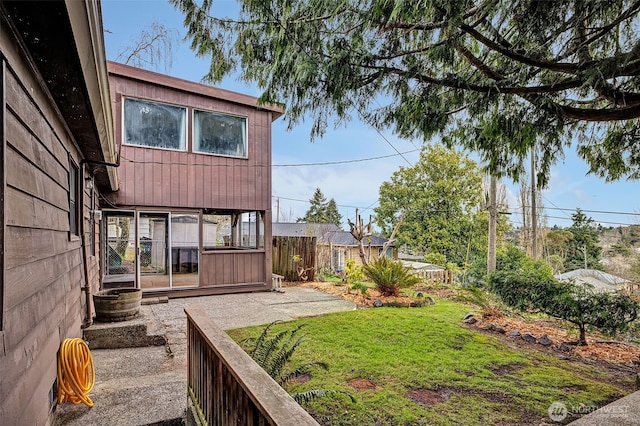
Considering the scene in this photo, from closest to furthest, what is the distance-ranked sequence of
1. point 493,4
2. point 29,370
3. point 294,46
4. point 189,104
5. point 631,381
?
point 29,370 < point 493,4 < point 294,46 < point 631,381 < point 189,104

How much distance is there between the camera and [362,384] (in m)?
3.28

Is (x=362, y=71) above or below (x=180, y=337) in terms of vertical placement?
above

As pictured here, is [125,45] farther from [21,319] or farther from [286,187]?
[286,187]

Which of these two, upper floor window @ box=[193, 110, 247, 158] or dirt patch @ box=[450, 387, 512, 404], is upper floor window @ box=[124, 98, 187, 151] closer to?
upper floor window @ box=[193, 110, 247, 158]

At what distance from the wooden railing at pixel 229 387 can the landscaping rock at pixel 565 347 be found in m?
4.65

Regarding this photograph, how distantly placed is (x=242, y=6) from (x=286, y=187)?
29.3 m

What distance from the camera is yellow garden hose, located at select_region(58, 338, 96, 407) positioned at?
2.37 metres

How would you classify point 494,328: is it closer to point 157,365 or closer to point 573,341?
point 573,341

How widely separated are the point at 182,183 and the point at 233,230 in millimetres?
2477

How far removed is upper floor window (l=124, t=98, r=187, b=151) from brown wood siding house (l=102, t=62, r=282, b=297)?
0.7 inches

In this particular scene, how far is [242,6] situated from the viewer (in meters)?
3.04

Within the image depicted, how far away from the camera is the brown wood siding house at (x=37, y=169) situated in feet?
4.13

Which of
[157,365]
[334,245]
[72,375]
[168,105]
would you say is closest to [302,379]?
[157,365]

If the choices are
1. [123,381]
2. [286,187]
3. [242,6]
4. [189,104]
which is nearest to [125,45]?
[189,104]
